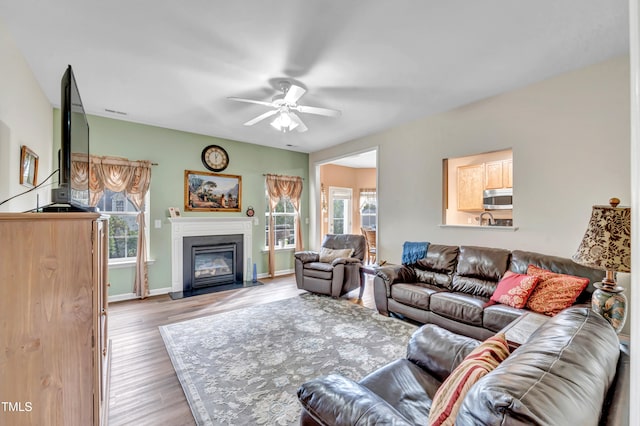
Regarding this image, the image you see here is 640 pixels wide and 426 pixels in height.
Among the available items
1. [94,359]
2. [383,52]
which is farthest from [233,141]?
[94,359]

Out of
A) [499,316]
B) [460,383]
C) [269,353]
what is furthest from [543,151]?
[269,353]

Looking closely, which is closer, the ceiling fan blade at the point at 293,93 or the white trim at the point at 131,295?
the ceiling fan blade at the point at 293,93

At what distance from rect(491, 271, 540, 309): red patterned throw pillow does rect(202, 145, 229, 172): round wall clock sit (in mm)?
4498

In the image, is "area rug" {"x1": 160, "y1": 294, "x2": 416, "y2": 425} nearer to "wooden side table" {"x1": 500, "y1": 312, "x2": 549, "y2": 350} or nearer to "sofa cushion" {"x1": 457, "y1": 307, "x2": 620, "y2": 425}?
"wooden side table" {"x1": 500, "y1": 312, "x2": 549, "y2": 350}

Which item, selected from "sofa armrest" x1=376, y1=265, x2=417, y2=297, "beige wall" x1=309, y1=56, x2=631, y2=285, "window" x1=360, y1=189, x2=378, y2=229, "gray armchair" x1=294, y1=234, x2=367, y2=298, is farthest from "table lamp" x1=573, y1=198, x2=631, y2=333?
"window" x1=360, y1=189, x2=378, y2=229

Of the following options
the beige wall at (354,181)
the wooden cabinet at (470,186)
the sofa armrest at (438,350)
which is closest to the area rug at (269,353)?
the sofa armrest at (438,350)

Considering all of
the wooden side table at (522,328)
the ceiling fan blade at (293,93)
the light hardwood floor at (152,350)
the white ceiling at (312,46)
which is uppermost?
the white ceiling at (312,46)

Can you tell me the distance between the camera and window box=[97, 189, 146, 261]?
4.20 metres

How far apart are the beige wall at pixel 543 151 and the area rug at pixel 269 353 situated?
1673 mm

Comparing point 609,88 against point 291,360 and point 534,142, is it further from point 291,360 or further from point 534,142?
point 291,360

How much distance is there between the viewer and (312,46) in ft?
7.65

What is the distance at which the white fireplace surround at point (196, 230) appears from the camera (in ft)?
15.1

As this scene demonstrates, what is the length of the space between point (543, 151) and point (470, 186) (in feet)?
4.48

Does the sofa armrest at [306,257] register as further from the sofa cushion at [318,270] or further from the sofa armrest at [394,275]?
the sofa armrest at [394,275]
